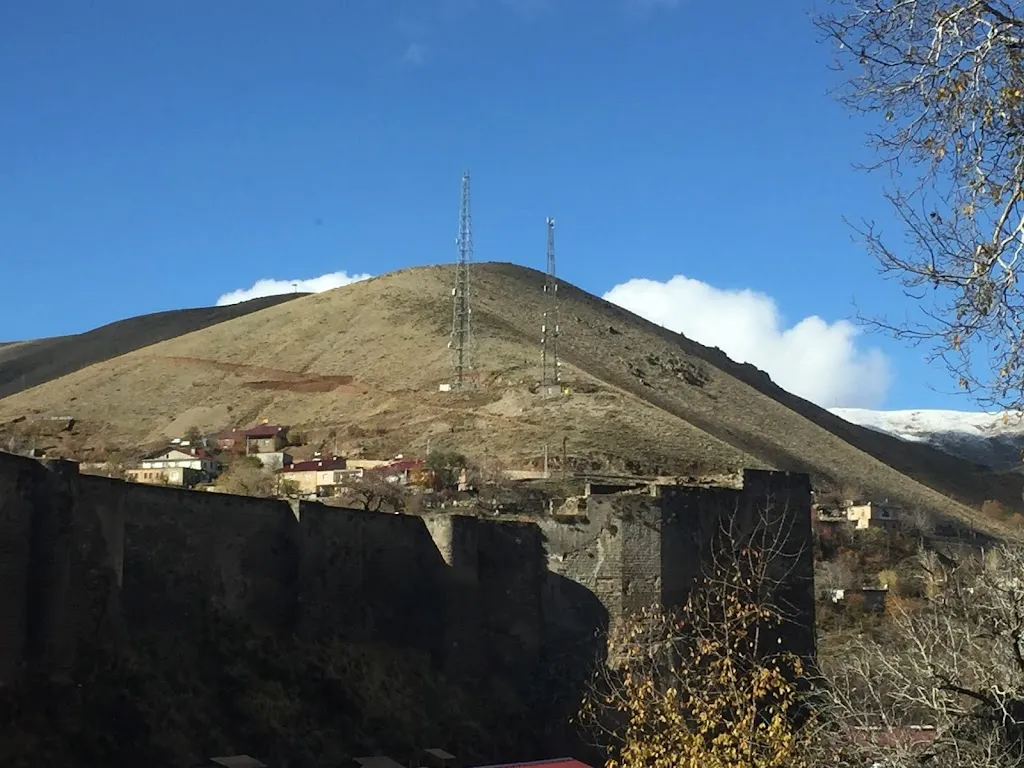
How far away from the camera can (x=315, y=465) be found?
6425cm

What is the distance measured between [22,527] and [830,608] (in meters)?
33.6

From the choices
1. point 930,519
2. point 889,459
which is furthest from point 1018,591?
point 889,459

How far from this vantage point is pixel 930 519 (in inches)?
3027

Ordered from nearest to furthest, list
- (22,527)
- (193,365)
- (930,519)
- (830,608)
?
(22,527)
(830,608)
(930,519)
(193,365)

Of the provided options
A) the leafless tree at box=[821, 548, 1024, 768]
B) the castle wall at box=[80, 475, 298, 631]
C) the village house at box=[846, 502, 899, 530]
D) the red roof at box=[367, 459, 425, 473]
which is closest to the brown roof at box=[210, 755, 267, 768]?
the castle wall at box=[80, 475, 298, 631]

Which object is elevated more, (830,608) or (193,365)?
(193,365)

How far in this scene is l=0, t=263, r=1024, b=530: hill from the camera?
71812mm

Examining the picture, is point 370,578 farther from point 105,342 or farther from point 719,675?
point 105,342

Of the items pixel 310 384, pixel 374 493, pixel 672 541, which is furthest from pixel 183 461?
pixel 672 541

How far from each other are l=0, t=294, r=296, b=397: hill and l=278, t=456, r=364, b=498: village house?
57.0 metres

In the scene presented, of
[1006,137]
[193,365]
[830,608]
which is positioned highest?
[193,365]

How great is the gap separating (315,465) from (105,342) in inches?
2827

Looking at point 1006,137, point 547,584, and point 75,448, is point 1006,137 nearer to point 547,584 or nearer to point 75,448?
point 547,584

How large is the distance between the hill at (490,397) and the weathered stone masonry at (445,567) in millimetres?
33839
